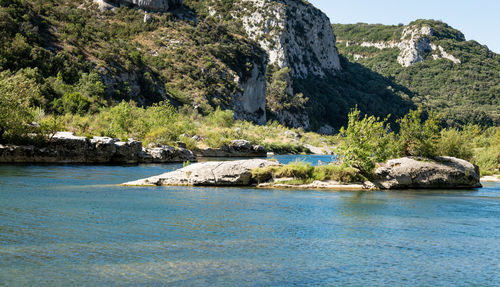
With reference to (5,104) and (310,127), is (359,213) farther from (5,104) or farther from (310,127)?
(310,127)

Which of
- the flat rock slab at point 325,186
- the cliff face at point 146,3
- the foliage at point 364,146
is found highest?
the cliff face at point 146,3

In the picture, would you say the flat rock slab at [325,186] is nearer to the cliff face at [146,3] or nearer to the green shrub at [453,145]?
the green shrub at [453,145]

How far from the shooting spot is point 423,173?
38.6m

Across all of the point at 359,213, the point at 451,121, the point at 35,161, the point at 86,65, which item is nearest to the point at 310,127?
the point at 451,121

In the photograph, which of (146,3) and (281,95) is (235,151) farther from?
(281,95)

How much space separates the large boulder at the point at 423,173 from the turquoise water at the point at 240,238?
4.59m

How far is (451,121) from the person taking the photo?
195 metres

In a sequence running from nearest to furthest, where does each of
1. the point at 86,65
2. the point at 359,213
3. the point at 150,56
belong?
the point at 359,213 → the point at 86,65 → the point at 150,56

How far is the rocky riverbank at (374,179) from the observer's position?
36594mm

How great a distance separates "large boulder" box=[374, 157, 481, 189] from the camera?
3806 cm

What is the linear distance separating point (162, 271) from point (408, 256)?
9.49m

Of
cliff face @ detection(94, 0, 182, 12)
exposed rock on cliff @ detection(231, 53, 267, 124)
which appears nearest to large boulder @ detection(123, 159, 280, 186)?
exposed rock on cliff @ detection(231, 53, 267, 124)

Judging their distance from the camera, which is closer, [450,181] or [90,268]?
[90,268]

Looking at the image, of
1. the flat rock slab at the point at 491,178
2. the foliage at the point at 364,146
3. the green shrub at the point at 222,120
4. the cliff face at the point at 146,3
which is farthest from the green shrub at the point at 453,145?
the cliff face at the point at 146,3
